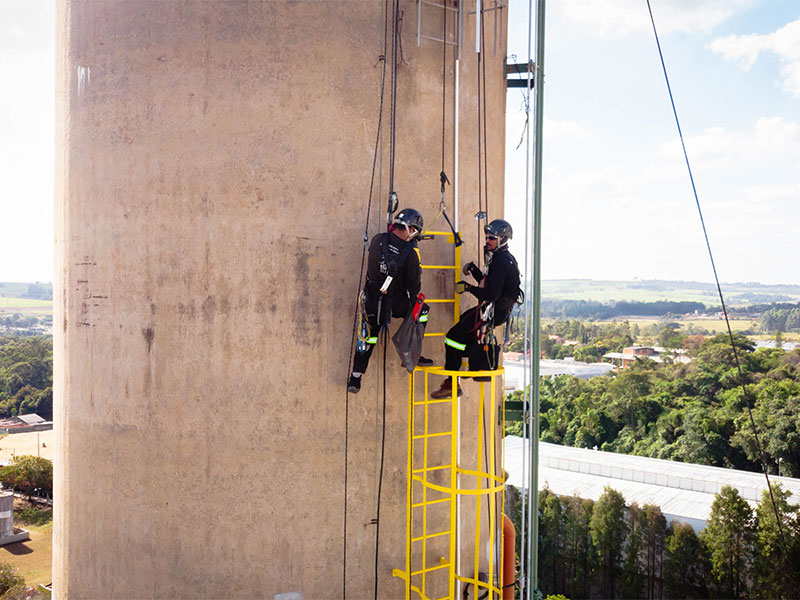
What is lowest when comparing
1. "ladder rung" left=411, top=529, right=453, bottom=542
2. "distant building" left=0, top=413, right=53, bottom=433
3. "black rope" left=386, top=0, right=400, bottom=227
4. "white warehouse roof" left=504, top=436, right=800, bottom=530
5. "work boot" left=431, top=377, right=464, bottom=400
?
"distant building" left=0, top=413, right=53, bottom=433

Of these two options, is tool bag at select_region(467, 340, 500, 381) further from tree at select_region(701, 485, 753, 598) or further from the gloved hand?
tree at select_region(701, 485, 753, 598)

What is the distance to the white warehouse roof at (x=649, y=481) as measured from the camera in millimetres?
36281

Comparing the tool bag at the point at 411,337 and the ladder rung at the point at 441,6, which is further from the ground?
the ladder rung at the point at 441,6

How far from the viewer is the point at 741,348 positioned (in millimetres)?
77062

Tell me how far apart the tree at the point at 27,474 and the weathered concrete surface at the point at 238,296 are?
149ft

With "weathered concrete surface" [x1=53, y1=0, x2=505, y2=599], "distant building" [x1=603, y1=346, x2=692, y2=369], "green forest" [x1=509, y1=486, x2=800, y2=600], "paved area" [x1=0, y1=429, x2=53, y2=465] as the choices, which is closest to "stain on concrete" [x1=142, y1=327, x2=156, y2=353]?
"weathered concrete surface" [x1=53, y1=0, x2=505, y2=599]

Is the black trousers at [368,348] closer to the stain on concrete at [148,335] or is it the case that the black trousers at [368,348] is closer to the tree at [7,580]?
the stain on concrete at [148,335]

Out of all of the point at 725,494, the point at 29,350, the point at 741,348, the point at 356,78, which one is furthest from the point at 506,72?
the point at 29,350

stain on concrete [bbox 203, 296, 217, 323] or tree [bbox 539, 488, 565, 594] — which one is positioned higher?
stain on concrete [bbox 203, 296, 217, 323]

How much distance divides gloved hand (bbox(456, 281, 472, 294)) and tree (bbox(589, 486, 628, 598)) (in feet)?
103

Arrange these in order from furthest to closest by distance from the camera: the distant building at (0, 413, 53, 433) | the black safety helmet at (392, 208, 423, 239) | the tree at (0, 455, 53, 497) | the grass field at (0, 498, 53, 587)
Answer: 1. the distant building at (0, 413, 53, 433)
2. the tree at (0, 455, 53, 497)
3. the grass field at (0, 498, 53, 587)
4. the black safety helmet at (392, 208, 423, 239)

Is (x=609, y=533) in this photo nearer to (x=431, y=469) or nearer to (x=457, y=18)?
(x=431, y=469)

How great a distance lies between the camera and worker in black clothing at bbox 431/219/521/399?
284 inches

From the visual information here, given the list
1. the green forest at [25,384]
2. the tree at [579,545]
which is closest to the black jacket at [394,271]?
the tree at [579,545]
